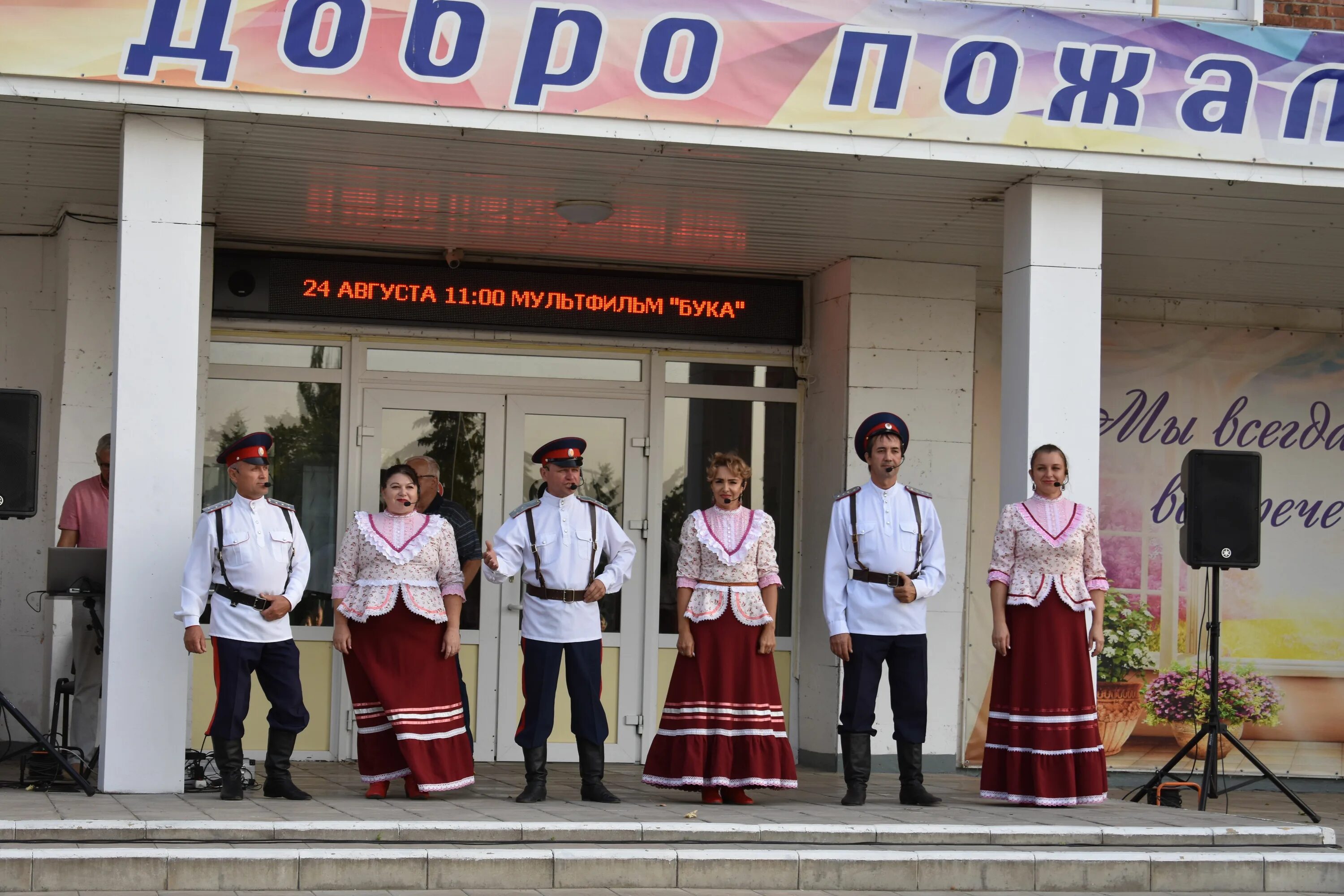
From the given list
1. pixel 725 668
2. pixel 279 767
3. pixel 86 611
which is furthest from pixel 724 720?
pixel 86 611

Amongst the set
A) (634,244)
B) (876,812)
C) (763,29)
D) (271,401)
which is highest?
(763,29)

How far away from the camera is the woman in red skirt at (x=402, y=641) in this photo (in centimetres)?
810

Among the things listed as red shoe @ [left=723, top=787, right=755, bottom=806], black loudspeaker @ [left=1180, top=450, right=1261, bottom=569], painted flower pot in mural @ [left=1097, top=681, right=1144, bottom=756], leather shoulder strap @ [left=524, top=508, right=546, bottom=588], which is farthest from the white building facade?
red shoe @ [left=723, top=787, right=755, bottom=806]

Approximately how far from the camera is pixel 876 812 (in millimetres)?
7973

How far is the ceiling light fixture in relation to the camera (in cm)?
977

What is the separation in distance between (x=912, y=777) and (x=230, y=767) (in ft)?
11.0

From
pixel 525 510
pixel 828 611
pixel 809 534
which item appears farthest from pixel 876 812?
pixel 809 534

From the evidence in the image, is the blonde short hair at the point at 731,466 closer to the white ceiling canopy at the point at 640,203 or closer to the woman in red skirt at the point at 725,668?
the woman in red skirt at the point at 725,668

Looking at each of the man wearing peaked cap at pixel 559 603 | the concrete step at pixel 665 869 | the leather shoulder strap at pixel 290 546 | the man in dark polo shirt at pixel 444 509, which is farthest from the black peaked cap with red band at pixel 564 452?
the concrete step at pixel 665 869

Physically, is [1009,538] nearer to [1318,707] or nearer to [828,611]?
[828,611]

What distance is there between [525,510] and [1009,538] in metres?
2.52

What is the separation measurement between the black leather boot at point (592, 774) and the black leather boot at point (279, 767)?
135 cm

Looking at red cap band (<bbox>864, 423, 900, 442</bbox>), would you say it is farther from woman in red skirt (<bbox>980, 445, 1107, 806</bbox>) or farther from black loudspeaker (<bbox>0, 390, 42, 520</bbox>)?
black loudspeaker (<bbox>0, 390, 42, 520</bbox>)

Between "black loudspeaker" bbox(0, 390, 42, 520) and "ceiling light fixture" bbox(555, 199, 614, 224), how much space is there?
329 centimetres
